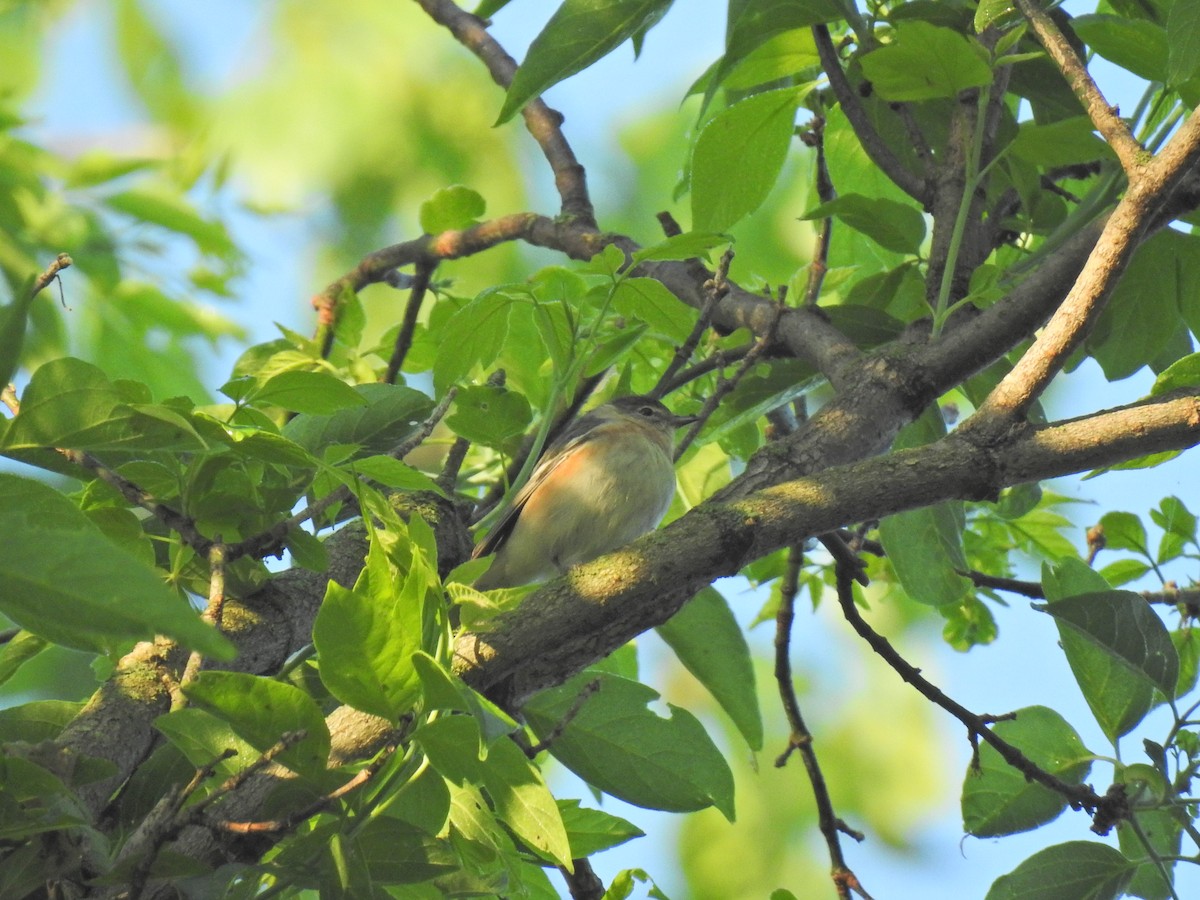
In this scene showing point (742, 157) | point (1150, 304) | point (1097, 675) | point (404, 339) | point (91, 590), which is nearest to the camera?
point (91, 590)

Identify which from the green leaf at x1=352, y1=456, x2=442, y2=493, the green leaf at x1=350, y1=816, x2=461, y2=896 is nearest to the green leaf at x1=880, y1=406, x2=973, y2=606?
the green leaf at x1=352, y1=456, x2=442, y2=493

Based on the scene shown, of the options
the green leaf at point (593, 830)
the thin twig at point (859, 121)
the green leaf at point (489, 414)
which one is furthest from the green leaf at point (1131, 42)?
the green leaf at point (593, 830)

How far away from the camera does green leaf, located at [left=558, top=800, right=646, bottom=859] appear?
2.11 m

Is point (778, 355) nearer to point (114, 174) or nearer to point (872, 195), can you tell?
point (872, 195)

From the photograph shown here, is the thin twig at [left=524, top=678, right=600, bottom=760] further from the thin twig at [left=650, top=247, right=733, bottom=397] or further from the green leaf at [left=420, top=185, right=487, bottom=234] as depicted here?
the green leaf at [left=420, top=185, right=487, bottom=234]

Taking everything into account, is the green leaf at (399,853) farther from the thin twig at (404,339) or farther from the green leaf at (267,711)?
the thin twig at (404,339)

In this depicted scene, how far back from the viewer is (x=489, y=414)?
2445 mm

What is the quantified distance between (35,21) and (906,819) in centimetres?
559

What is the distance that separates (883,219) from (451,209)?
117cm

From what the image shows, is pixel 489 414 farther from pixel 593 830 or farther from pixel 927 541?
pixel 927 541

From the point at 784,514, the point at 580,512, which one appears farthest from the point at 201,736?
the point at 580,512

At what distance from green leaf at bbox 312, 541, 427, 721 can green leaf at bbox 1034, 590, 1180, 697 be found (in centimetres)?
121

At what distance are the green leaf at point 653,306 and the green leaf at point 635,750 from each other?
77 centimetres

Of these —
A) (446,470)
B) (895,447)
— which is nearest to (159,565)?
(446,470)
